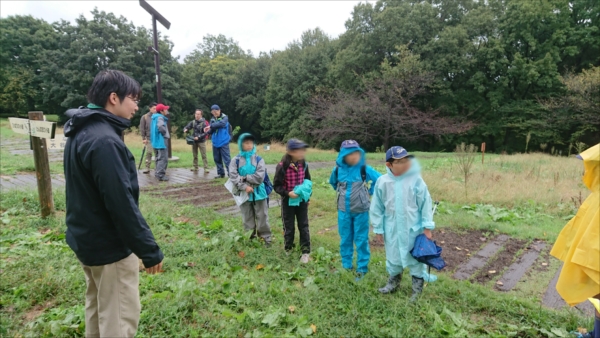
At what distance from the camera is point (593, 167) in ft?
7.09

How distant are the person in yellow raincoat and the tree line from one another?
2071 cm

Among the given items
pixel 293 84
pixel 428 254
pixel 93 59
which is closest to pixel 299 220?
pixel 428 254

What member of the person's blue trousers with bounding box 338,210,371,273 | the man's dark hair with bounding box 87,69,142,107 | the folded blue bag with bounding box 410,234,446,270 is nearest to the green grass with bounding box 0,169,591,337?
the person's blue trousers with bounding box 338,210,371,273

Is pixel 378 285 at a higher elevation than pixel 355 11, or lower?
lower

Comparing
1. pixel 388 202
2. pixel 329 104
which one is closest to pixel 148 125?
pixel 388 202

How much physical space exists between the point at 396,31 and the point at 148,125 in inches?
932

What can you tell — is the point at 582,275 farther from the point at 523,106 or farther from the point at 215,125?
the point at 523,106

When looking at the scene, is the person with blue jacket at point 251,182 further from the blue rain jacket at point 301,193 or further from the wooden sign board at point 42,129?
the wooden sign board at point 42,129

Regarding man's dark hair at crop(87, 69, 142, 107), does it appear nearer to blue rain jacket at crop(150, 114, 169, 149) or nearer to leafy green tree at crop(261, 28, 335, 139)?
blue rain jacket at crop(150, 114, 169, 149)

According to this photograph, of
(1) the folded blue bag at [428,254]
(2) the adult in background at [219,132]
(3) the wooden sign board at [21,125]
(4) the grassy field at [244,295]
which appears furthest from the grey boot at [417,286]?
(2) the adult in background at [219,132]

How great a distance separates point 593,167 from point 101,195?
296cm

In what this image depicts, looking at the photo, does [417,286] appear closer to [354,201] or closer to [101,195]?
[354,201]

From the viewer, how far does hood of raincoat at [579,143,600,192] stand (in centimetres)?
213

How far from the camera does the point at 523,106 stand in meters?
26.4
